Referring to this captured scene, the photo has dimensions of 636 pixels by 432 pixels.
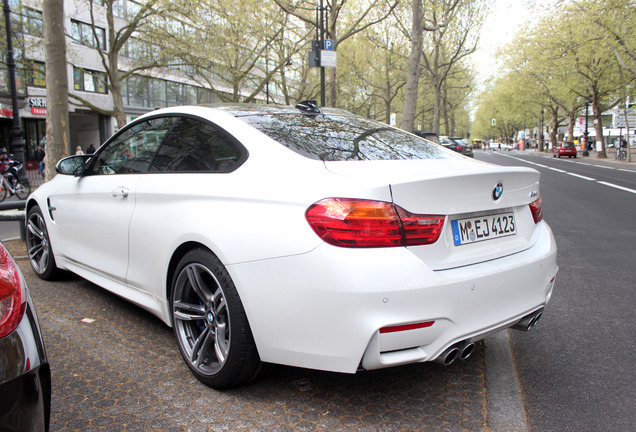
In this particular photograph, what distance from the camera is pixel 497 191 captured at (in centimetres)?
254

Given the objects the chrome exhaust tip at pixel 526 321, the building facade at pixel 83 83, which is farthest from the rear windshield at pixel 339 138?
the building facade at pixel 83 83

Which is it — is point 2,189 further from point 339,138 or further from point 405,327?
point 405,327

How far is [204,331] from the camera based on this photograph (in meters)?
2.68

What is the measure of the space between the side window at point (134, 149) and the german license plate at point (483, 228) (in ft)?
6.22

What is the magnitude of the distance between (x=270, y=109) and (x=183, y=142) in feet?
1.99

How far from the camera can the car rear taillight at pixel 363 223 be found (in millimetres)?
2113

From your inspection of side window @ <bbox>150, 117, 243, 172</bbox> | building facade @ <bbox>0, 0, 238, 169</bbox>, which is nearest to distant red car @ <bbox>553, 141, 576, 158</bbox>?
building facade @ <bbox>0, 0, 238, 169</bbox>

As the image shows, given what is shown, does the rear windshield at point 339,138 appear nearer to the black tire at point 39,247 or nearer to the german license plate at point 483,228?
the german license plate at point 483,228

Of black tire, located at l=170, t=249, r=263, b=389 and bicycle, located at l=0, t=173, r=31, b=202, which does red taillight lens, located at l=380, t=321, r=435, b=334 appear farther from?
bicycle, located at l=0, t=173, r=31, b=202

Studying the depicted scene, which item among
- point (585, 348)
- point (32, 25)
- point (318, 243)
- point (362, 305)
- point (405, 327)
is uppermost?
point (32, 25)

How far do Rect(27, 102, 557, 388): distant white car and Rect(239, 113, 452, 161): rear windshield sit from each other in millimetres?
15

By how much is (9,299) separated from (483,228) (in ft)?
6.49

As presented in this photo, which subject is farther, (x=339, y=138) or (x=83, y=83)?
(x=83, y=83)

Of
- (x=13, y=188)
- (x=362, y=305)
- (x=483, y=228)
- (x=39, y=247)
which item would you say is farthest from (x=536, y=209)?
(x=13, y=188)
